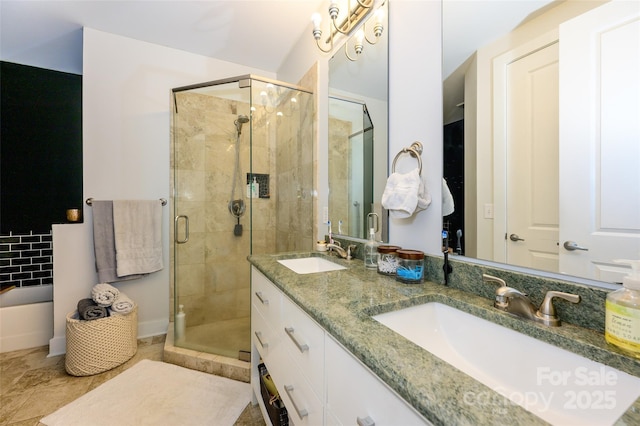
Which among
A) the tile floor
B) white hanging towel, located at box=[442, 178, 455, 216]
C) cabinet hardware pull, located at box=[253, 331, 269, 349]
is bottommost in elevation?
the tile floor

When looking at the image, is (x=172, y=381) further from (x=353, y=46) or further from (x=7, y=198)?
(x=353, y=46)

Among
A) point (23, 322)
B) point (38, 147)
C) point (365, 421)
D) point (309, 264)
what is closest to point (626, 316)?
point (365, 421)

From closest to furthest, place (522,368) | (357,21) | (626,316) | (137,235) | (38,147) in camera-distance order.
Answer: (626,316) < (522,368) < (357,21) < (137,235) < (38,147)

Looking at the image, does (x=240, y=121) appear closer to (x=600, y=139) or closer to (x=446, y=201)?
(x=446, y=201)

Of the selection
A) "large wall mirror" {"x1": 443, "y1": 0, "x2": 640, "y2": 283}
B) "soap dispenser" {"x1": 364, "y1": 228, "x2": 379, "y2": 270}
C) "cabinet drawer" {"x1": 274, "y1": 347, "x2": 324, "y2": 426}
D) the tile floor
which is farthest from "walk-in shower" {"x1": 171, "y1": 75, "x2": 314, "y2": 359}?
"large wall mirror" {"x1": 443, "y1": 0, "x2": 640, "y2": 283}

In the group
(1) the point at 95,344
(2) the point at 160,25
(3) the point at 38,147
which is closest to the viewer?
(1) the point at 95,344

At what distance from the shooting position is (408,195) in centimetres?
106

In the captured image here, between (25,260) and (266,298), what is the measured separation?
108 inches

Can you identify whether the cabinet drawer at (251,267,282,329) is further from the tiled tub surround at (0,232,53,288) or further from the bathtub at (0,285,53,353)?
the tiled tub surround at (0,232,53,288)

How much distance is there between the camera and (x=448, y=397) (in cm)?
39

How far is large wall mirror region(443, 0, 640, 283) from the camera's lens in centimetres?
59

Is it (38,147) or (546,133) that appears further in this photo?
(38,147)

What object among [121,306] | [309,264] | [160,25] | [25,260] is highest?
[160,25]

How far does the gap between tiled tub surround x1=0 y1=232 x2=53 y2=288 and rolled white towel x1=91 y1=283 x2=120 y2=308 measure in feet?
3.31
